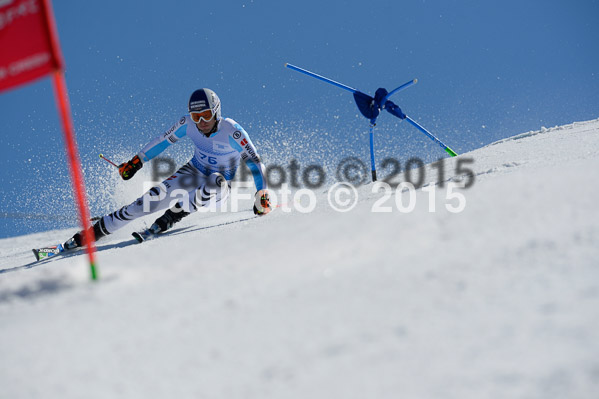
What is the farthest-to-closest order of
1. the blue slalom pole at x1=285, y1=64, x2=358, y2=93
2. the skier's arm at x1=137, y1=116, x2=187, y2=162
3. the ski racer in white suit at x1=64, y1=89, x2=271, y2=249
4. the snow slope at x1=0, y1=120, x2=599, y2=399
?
the blue slalom pole at x1=285, y1=64, x2=358, y2=93, the skier's arm at x1=137, y1=116, x2=187, y2=162, the ski racer in white suit at x1=64, y1=89, x2=271, y2=249, the snow slope at x1=0, y1=120, x2=599, y2=399

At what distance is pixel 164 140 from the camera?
5.73 meters

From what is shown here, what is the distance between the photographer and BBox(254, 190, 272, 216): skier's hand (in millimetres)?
5148

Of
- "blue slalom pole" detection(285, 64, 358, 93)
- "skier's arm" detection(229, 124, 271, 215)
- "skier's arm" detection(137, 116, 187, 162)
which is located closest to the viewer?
"skier's arm" detection(229, 124, 271, 215)

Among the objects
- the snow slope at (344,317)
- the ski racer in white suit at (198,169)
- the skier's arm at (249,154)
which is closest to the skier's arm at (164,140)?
the ski racer in white suit at (198,169)

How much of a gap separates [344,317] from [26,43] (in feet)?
5.79

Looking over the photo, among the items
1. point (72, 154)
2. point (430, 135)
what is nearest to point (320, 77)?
point (430, 135)

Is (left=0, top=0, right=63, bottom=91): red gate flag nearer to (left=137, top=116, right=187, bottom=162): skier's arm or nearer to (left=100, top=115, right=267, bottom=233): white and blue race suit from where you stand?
(left=100, top=115, right=267, bottom=233): white and blue race suit

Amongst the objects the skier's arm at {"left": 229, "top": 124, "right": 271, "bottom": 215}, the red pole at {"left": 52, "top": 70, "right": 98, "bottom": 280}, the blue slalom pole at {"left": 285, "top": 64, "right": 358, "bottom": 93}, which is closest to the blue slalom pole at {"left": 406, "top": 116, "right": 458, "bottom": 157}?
the blue slalom pole at {"left": 285, "top": 64, "right": 358, "bottom": 93}

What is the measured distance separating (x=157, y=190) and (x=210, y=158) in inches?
28.0

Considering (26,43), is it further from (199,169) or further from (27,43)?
(199,169)

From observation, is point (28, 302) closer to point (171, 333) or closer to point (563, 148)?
point (171, 333)

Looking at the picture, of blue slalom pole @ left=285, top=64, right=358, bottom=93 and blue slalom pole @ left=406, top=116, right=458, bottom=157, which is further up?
blue slalom pole @ left=285, top=64, right=358, bottom=93

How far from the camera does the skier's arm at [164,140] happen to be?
5613 millimetres

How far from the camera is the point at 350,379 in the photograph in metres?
1.32
